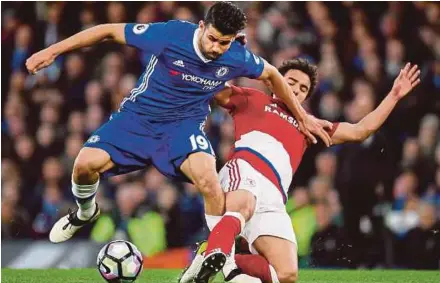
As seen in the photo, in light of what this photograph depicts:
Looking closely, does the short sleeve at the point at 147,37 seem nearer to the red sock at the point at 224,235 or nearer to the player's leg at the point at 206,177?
the player's leg at the point at 206,177

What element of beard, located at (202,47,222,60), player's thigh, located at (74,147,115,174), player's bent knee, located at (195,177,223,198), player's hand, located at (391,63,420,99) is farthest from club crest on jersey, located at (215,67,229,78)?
player's hand, located at (391,63,420,99)

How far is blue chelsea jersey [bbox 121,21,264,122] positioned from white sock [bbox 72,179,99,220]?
676 mm

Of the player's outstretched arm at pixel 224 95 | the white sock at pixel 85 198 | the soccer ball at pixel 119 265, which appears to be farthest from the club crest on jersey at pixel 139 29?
the soccer ball at pixel 119 265

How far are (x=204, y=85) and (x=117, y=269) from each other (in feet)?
4.40

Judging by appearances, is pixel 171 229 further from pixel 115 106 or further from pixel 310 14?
pixel 310 14

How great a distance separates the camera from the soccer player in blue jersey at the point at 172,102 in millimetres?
6344

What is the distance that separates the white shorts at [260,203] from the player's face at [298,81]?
0.79 m

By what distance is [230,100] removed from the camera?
7.13m

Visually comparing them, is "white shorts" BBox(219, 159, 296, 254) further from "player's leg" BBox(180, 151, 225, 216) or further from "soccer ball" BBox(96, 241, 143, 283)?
"soccer ball" BBox(96, 241, 143, 283)

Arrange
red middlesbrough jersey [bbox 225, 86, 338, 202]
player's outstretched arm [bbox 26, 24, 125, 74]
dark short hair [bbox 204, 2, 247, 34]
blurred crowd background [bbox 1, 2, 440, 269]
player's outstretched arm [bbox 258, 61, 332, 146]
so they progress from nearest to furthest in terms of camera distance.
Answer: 1. player's outstretched arm [bbox 26, 24, 125, 74]
2. dark short hair [bbox 204, 2, 247, 34]
3. player's outstretched arm [bbox 258, 61, 332, 146]
4. red middlesbrough jersey [bbox 225, 86, 338, 202]
5. blurred crowd background [bbox 1, 2, 440, 269]

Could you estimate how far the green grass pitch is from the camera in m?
7.34

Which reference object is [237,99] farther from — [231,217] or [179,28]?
[231,217]

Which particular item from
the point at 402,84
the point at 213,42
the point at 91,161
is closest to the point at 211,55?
the point at 213,42

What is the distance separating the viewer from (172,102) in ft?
21.3
